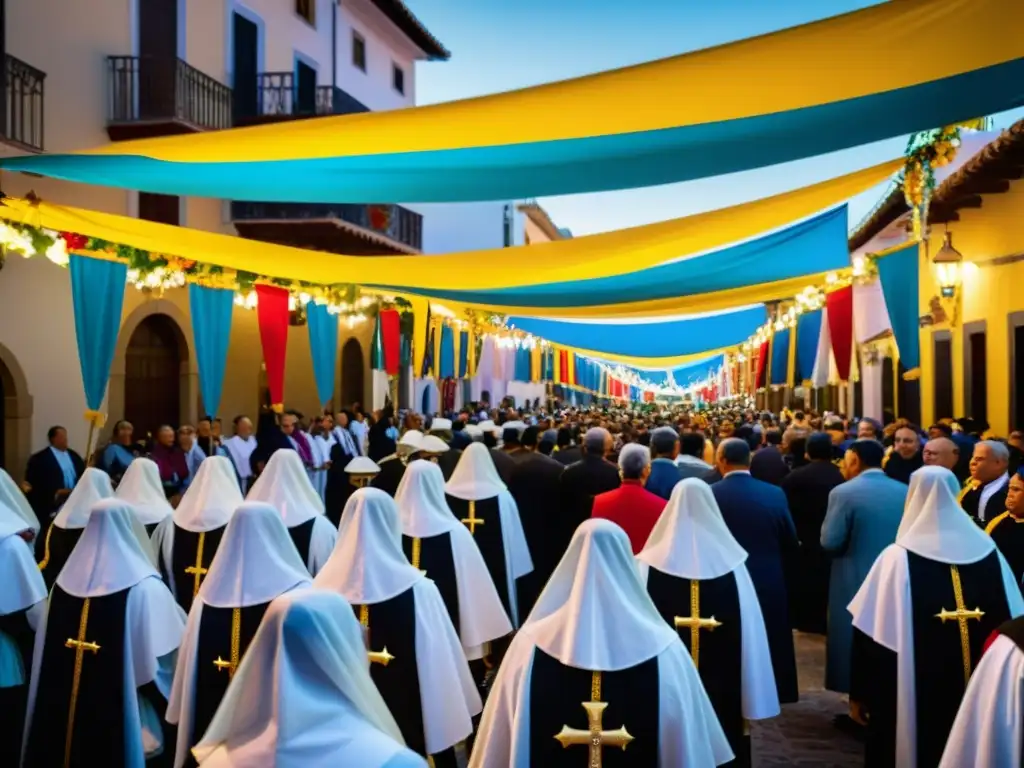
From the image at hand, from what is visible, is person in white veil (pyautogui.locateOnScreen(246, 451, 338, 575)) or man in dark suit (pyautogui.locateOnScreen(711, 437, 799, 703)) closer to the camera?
man in dark suit (pyautogui.locateOnScreen(711, 437, 799, 703))

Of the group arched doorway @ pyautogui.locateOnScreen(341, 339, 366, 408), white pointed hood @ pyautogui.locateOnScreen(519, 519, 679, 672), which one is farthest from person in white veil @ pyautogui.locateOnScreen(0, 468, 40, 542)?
arched doorway @ pyautogui.locateOnScreen(341, 339, 366, 408)

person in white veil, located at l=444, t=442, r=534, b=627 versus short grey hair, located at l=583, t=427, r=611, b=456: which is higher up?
short grey hair, located at l=583, t=427, r=611, b=456

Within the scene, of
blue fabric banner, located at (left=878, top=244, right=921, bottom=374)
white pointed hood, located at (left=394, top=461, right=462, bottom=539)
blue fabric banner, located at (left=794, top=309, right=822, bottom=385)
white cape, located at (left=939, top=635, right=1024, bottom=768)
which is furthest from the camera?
blue fabric banner, located at (left=794, top=309, right=822, bottom=385)

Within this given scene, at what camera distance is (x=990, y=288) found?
1214 centimetres

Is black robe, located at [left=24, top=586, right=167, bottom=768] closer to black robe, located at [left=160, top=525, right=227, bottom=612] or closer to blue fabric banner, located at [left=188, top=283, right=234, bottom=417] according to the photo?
black robe, located at [left=160, top=525, right=227, bottom=612]

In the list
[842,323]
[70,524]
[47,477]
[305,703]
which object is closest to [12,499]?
[70,524]

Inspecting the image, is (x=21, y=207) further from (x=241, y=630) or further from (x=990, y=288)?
(x=990, y=288)

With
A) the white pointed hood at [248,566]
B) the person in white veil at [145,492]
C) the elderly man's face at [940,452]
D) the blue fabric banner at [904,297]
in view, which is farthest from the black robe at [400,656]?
the blue fabric banner at [904,297]

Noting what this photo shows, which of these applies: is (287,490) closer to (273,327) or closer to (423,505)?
(423,505)

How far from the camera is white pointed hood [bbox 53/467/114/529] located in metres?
6.51

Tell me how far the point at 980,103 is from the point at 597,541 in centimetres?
387

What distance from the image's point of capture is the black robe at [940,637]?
4684 mm

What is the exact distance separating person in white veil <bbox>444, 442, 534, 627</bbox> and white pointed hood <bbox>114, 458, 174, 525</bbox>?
197cm

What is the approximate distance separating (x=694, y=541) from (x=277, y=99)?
16770 millimetres
